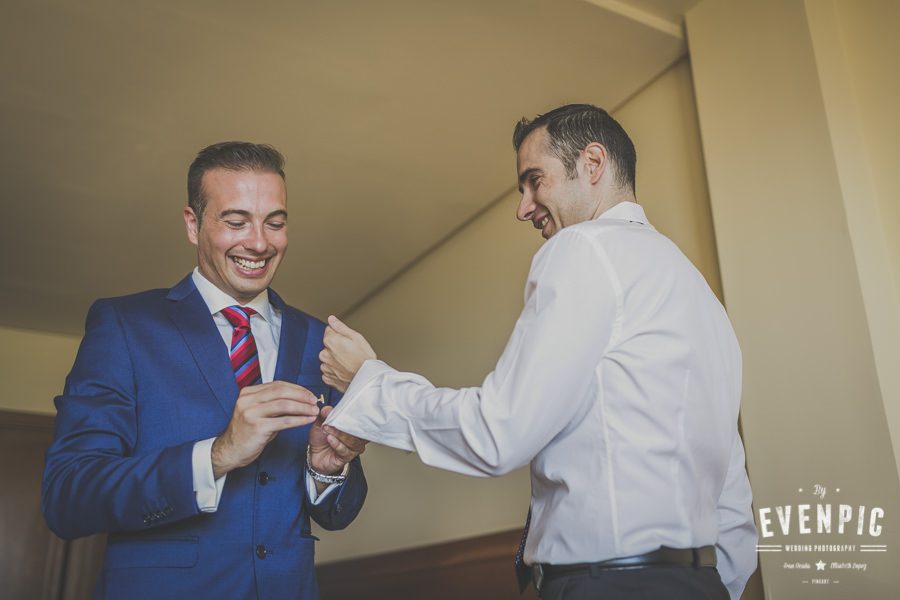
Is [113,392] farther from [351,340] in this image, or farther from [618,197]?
[618,197]

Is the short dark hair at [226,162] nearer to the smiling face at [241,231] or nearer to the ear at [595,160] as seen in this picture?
the smiling face at [241,231]

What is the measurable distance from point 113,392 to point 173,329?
0.17 m

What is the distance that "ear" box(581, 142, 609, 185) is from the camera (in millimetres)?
1692

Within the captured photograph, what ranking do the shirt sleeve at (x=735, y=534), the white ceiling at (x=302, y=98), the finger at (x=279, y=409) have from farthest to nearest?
1. the white ceiling at (x=302, y=98)
2. the shirt sleeve at (x=735, y=534)
3. the finger at (x=279, y=409)

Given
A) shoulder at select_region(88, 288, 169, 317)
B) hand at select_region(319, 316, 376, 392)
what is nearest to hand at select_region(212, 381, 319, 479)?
hand at select_region(319, 316, 376, 392)

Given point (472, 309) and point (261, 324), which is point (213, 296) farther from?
point (472, 309)

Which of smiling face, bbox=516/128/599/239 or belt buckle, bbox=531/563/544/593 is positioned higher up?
smiling face, bbox=516/128/599/239

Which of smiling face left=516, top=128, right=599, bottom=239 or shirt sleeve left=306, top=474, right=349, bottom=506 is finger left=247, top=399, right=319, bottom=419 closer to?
shirt sleeve left=306, top=474, right=349, bottom=506

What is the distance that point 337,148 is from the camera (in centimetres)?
380

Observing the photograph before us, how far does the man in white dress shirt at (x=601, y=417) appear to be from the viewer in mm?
1245

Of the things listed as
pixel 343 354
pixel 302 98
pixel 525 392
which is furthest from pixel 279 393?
pixel 302 98

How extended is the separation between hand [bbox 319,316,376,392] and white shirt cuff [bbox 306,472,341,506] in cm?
21

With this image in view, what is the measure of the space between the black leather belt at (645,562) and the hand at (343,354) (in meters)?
0.50

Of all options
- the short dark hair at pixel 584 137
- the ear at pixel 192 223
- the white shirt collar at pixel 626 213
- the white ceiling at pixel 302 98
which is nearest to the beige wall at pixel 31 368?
the white ceiling at pixel 302 98
